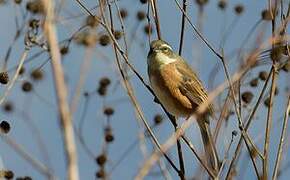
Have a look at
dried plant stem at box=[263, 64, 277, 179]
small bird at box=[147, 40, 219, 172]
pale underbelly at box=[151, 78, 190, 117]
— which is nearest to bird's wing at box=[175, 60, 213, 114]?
small bird at box=[147, 40, 219, 172]

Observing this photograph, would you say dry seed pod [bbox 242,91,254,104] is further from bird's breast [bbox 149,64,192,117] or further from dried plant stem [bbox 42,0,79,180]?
dried plant stem [bbox 42,0,79,180]

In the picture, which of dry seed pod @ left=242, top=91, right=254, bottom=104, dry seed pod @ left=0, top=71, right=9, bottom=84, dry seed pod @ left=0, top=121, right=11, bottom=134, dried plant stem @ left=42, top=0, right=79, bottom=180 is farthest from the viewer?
dry seed pod @ left=242, top=91, right=254, bottom=104

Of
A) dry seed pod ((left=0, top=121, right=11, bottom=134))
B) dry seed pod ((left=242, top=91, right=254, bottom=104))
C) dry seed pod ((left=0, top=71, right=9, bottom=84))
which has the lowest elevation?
dry seed pod ((left=242, top=91, right=254, bottom=104))

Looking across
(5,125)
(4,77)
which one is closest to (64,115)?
(5,125)

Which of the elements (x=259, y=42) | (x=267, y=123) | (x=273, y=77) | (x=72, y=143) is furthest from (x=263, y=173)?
(x=72, y=143)

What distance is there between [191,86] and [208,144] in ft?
3.18

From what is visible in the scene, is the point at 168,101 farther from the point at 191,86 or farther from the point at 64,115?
the point at 64,115

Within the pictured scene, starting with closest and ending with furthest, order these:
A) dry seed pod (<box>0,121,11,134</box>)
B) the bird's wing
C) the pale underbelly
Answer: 1. dry seed pod (<box>0,121,11,134</box>)
2. the pale underbelly
3. the bird's wing

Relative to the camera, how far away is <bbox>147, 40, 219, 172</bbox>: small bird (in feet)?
17.4

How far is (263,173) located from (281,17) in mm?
871

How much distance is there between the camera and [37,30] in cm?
421

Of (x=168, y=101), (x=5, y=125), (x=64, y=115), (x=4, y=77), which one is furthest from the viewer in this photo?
(x=168, y=101)

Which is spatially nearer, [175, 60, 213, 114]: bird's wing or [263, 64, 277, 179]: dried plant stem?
[263, 64, 277, 179]: dried plant stem

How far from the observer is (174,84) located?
17.9 feet
